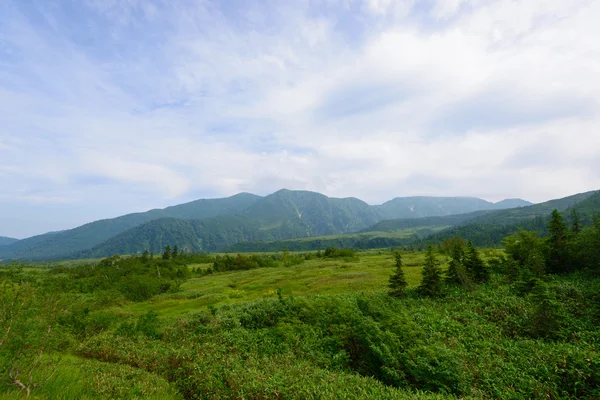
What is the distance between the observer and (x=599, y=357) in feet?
40.0

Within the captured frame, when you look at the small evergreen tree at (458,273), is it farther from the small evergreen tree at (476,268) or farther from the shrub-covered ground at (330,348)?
the shrub-covered ground at (330,348)

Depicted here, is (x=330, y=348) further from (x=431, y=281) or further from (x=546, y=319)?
(x=431, y=281)

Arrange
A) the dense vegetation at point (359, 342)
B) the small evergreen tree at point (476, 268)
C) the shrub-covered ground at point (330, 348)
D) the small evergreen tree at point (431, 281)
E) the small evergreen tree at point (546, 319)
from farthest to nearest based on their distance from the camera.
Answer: the small evergreen tree at point (476, 268) < the small evergreen tree at point (431, 281) < the small evergreen tree at point (546, 319) < the dense vegetation at point (359, 342) < the shrub-covered ground at point (330, 348)

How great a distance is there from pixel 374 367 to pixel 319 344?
361 centimetres

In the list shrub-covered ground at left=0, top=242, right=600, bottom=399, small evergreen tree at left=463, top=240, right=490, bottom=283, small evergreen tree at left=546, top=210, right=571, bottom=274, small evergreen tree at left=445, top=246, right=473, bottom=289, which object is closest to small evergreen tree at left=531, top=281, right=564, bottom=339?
shrub-covered ground at left=0, top=242, right=600, bottom=399

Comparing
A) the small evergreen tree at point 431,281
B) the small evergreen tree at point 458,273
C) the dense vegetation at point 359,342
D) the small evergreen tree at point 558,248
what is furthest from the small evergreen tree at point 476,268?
the small evergreen tree at point 558,248

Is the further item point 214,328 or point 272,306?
point 272,306

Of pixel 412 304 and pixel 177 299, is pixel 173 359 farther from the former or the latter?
pixel 177 299

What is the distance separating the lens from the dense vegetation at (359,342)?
423 inches

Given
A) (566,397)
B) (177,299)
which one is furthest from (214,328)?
(177,299)

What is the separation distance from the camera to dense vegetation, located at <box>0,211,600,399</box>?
10.7 meters

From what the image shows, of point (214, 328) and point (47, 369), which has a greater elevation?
point (47, 369)

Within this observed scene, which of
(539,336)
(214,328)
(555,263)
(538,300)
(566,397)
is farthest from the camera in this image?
(555,263)

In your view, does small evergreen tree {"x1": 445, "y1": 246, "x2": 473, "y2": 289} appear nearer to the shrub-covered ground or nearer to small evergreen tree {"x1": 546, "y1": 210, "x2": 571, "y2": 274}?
the shrub-covered ground
